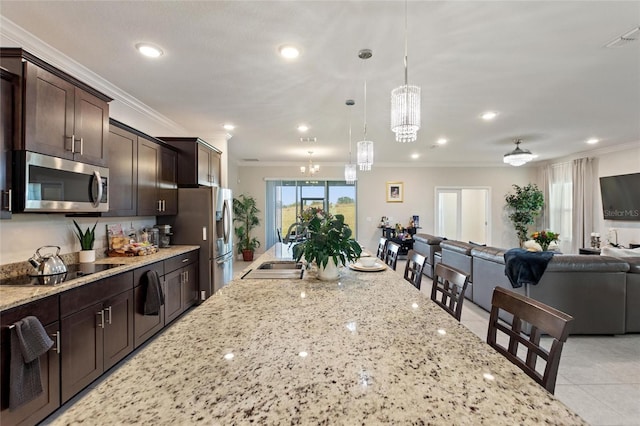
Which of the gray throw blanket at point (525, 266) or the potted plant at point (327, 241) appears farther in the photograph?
the gray throw blanket at point (525, 266)

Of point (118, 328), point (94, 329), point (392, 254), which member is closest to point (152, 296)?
point (118, 328)

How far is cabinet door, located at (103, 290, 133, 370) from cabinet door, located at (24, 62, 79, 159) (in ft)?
3.98

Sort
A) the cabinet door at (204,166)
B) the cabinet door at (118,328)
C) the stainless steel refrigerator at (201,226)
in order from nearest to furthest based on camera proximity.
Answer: the cabinet door at (118,328) → the stainless steel refrigerator at (201,226) → the cabinet door at (204,166)

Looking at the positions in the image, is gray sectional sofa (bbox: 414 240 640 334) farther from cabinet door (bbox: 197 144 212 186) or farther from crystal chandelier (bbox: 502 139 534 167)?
cabinet door (bbox: 197 144 212 186)

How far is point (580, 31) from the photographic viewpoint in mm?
2248

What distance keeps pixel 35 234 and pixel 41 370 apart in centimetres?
116

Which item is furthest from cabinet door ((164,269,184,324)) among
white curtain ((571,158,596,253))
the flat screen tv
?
white curtain ((571,158,596,253))

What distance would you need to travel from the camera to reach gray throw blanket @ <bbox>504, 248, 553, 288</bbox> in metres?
3.09

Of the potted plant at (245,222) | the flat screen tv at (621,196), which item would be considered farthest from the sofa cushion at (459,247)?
the potted plant at (245,222)

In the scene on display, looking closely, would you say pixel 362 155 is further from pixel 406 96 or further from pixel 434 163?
pixel 434 163

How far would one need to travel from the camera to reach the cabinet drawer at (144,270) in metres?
2.76

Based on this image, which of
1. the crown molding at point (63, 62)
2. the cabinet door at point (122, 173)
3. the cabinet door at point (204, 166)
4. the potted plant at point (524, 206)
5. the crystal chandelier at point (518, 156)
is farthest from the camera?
the potted plant at point (524, 206)

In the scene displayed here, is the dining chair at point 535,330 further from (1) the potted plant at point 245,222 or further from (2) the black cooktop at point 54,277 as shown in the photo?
(1) the potted plant at point 245,222

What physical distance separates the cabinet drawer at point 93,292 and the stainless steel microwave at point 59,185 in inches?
23.5
